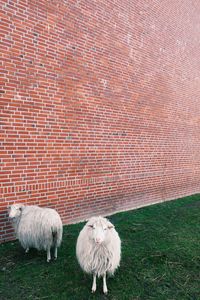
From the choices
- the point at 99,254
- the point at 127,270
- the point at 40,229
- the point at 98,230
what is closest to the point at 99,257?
the point at 99,254

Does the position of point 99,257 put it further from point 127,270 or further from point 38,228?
point 38,228

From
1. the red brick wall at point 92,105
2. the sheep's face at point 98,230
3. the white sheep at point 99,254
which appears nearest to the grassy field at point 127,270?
the white sheep at point 99,254

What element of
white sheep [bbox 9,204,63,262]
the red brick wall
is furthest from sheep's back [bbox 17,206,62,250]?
the red brick wall

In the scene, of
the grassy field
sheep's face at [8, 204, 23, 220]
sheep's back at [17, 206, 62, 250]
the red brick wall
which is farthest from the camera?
the red brick wall

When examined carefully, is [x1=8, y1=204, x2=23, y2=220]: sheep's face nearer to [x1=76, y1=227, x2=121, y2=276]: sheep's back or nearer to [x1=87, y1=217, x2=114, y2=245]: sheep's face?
[x1=76, y1=227, x2=121, y2=276]: sheep's back

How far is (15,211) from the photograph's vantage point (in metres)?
4.70

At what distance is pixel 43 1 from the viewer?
5719mm

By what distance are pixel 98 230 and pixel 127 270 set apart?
45.2 inches

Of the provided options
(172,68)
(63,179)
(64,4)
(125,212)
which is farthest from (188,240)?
(172,68)

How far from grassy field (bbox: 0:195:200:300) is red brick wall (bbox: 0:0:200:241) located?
95cm

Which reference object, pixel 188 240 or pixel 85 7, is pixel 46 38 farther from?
pixel 188 240

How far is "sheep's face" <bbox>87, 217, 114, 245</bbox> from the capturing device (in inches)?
136

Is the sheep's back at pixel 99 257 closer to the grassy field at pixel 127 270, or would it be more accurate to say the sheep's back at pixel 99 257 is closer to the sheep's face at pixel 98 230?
the sheep's face at pixel 98 230

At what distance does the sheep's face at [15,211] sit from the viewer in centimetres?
466
